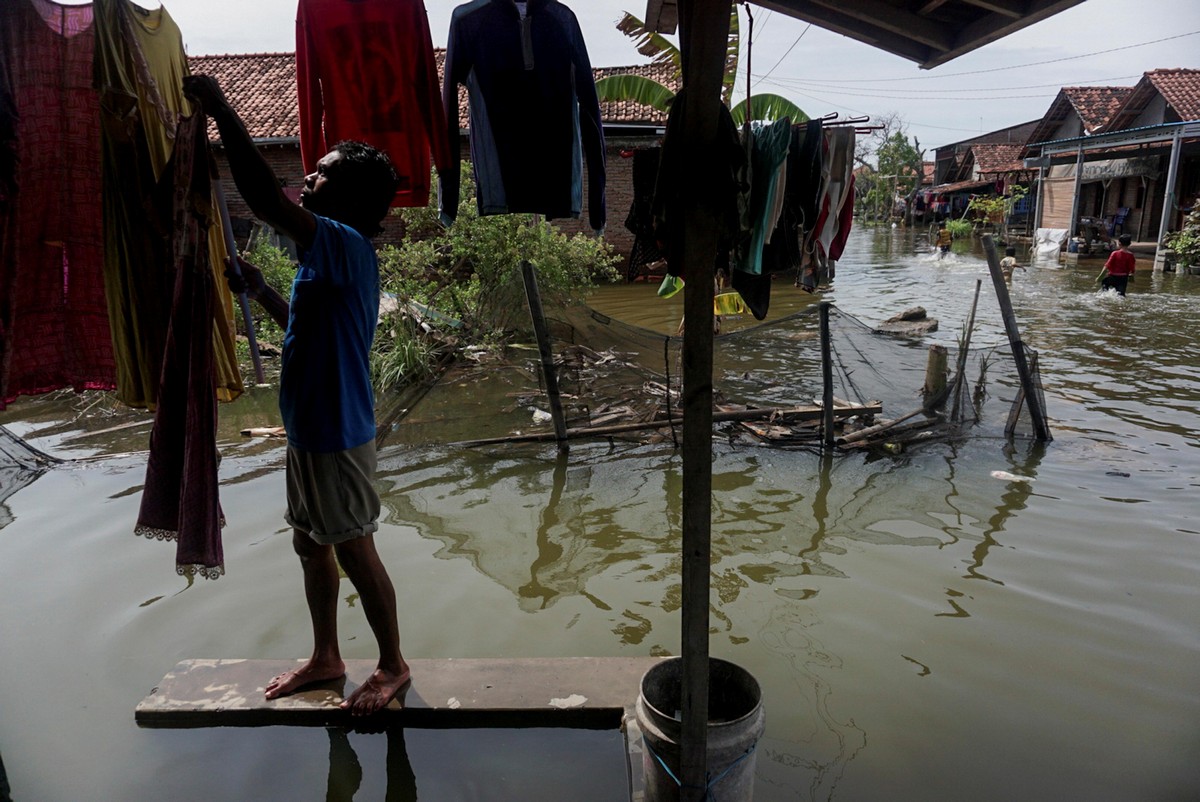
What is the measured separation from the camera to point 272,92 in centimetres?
1616

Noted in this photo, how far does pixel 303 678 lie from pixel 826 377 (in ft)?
13.9

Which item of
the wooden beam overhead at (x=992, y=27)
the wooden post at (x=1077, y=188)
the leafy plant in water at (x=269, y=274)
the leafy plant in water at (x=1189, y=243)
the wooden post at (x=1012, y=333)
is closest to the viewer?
the wooden beam overhead at (x=992, y=27)

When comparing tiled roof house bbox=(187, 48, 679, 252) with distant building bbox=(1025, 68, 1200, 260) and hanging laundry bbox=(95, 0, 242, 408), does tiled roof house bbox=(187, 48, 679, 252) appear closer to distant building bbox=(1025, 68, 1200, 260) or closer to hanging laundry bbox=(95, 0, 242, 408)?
distant building bbox=(1025, 68, 1200, 260)

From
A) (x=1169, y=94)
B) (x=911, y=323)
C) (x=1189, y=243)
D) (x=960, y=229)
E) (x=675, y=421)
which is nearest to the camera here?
(x=675, y=421)

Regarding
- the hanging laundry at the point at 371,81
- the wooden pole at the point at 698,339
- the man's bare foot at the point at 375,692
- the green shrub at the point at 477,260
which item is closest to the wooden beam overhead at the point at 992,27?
the wooden pole at the point at 698,339

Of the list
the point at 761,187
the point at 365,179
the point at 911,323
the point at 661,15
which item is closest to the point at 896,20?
the point at 661,15

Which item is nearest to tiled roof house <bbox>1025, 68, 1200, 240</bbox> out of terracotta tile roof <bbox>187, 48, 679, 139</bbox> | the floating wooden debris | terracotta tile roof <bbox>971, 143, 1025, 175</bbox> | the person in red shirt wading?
the person in red shirt wading

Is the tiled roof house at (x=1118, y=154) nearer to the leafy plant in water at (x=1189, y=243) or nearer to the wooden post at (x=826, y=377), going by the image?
the leafy plant in water at (x=1189, y=243)

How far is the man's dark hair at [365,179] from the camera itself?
7.41ft

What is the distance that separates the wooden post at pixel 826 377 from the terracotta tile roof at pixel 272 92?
1012 cm

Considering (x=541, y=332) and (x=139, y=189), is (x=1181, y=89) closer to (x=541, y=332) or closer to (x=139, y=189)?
(x=541, y=332)

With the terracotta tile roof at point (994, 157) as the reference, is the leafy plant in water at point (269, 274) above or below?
below

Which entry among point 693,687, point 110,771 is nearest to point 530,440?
point 110,771

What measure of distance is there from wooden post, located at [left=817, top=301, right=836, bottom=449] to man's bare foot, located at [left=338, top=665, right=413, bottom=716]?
12.9ft
